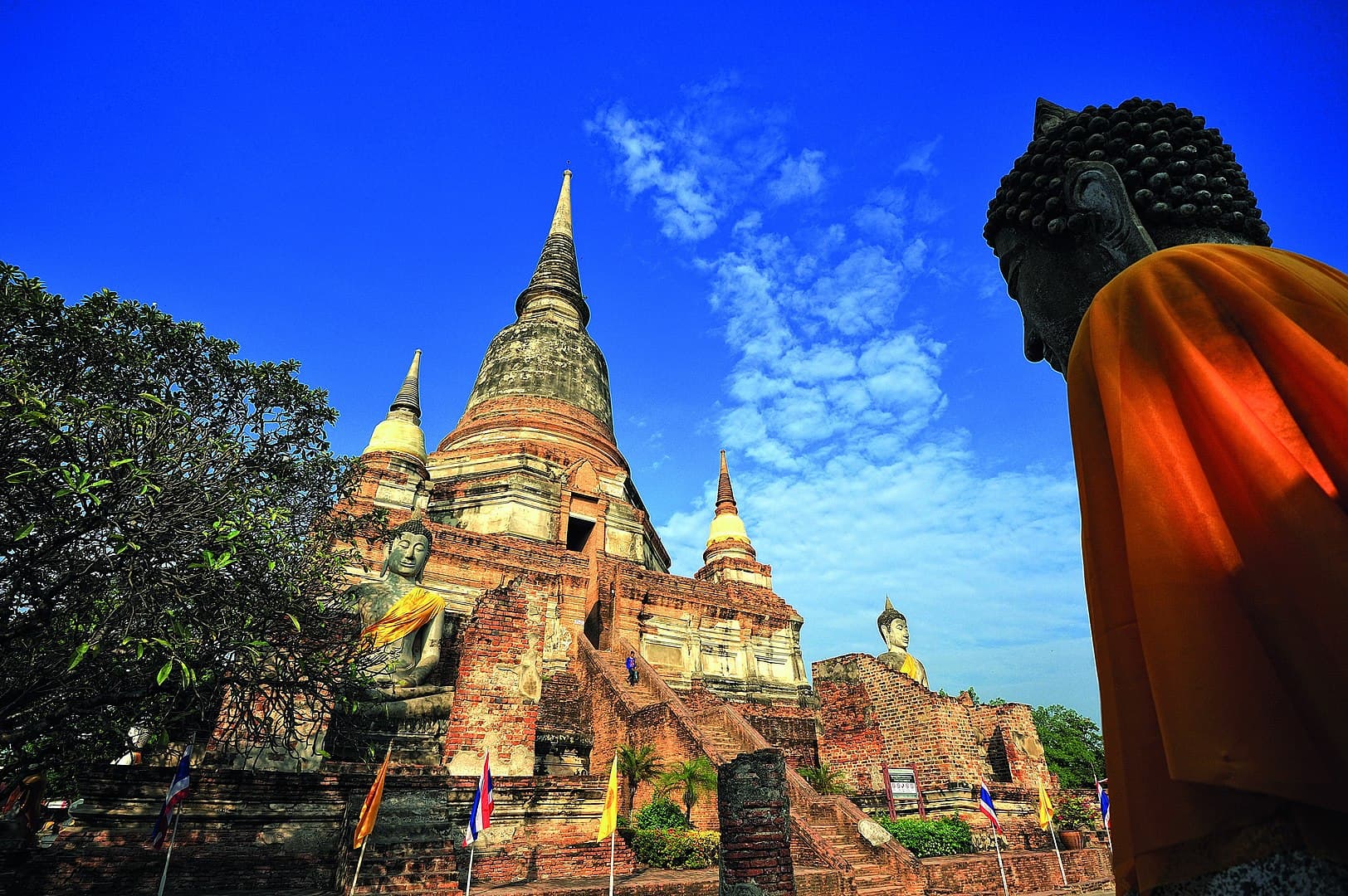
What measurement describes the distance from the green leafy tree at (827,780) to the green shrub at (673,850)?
4565 mm

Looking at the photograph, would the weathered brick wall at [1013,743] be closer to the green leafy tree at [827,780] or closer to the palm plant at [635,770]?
the green leafy tree at [827,780]

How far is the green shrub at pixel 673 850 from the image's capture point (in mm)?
9977

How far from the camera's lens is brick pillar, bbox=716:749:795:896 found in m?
6.45

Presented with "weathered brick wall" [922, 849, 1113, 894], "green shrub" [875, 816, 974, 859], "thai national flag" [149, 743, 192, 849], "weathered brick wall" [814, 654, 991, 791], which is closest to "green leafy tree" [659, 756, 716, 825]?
"green shrub" [875, 816, 974, 859]

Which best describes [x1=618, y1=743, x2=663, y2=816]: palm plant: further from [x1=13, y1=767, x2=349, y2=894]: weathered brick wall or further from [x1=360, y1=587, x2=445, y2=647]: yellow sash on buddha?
[x1=13, y1=767, x2=349, y2=894]: weathered brick wall

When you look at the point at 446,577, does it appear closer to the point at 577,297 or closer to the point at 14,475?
the point at 14,475

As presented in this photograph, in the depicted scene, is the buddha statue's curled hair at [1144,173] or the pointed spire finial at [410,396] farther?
the pointed spire finial at [410,396]

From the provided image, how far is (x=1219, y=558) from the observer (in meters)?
1.07

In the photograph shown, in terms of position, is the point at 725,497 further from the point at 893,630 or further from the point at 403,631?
the point at 403,631

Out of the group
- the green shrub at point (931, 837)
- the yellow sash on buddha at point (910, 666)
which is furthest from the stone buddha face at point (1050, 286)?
the yellow sash on buddha at point (910, 666)

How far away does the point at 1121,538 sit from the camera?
127cm

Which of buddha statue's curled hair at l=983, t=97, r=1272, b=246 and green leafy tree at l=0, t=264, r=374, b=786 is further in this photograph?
green leafy tree at l=0, t=264, r=374, b=786

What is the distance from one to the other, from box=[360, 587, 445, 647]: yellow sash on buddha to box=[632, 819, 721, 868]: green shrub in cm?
471

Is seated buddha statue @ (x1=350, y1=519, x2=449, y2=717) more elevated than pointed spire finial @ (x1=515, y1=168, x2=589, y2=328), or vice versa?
pointed spire finial @ (x1=515, y1=168, x2=589, y2=328)
